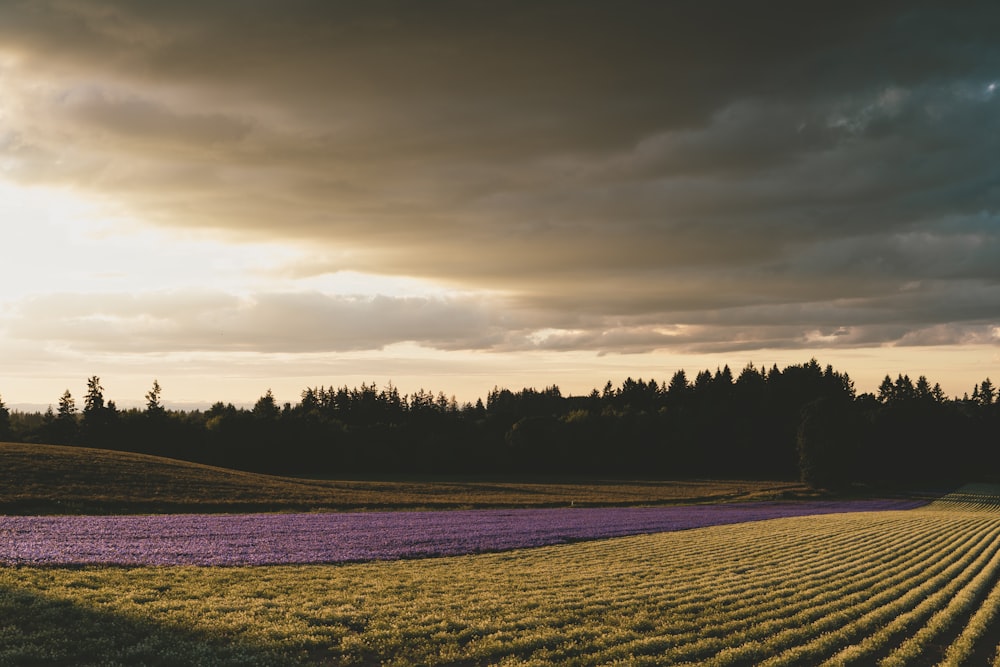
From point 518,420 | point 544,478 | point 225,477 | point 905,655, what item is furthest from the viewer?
point 518,420

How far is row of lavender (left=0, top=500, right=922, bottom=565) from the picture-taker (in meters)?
25.4

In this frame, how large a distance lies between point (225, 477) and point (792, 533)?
48.1m

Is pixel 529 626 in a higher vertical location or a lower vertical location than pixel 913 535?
higher

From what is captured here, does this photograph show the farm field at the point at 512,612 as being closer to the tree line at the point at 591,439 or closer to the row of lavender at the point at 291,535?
the row of lavender at the point at 291,535

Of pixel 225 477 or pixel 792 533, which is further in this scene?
pixel 225 477

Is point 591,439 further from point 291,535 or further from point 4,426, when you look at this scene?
point 4,426

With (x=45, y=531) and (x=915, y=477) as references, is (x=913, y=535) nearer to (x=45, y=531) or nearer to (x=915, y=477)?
(x=45, y=531)

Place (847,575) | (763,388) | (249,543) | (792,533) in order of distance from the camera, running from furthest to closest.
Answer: (763,388) → (792,533) → (249,543) → (847,575)

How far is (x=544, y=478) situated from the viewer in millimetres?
108812

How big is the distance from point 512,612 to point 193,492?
1676 inches

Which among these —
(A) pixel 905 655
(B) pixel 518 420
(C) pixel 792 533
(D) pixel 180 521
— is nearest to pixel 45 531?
(D) pixel 180 521

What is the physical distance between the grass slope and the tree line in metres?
35.6

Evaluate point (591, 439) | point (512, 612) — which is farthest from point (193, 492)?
point (591, 439)

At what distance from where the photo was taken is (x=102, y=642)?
1339 centimetres
